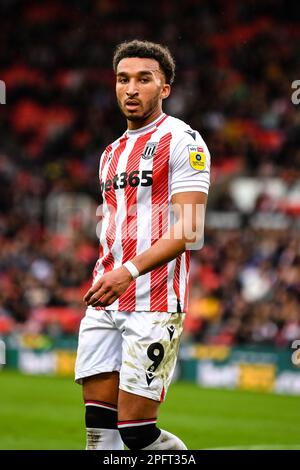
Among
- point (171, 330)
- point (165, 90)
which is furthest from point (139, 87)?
point (171, 330)

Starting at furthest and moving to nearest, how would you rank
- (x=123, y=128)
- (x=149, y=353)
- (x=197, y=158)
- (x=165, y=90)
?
(x=123, y=128) < (x=165, y=90) < (x=197, y=158) < (x=149, y=353)

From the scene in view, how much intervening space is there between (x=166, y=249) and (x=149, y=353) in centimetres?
51

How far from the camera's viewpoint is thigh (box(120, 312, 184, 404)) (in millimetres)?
4605

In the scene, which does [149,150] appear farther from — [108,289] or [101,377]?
[101,377]

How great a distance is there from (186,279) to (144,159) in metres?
0.64

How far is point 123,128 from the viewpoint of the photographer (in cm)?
2181

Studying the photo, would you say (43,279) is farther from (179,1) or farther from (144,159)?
(144,159)

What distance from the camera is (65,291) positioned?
1814cm

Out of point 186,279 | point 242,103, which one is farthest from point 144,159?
point 242,103

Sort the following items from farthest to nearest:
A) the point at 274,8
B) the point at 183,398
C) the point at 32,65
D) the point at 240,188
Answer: the point at 32,65
the point at 274,8
the point at 240,188
the point at 183,398

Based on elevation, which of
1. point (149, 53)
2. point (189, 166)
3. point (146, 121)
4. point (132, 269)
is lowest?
point (132, 269)

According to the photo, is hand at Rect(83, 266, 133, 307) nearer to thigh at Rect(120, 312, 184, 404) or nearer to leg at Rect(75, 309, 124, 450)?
thigh at Rect(120, 312, 184, 404)

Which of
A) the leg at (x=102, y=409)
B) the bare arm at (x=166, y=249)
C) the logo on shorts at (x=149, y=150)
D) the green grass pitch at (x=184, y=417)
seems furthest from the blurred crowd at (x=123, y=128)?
the bare arm at (x=166, y=249)

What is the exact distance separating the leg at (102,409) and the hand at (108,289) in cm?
57
